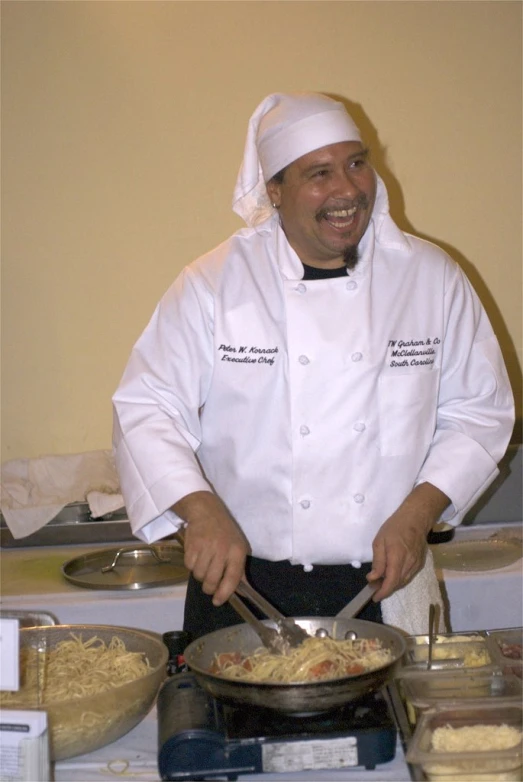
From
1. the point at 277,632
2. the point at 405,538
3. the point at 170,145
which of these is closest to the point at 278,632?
the point at 277,632

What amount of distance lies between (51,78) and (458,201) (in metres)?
1.55

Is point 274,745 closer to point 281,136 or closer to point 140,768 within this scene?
point 140,768

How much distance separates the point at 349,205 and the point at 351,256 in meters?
0.13

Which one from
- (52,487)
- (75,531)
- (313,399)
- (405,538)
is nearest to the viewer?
(405,538)

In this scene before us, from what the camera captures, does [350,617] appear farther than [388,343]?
No

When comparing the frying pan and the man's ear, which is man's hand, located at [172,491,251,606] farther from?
the man's ear

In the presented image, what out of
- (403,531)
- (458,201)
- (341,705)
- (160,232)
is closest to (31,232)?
(160,232)

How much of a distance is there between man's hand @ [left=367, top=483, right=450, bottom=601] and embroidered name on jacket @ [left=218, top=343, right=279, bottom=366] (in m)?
0.43

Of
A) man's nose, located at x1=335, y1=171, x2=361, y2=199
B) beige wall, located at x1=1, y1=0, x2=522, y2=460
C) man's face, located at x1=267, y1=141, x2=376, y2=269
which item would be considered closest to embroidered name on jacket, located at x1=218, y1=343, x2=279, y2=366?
man's face, located at x1=267, y1=141, x2=376, y2=269

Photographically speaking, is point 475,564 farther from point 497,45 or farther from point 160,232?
point 497,45

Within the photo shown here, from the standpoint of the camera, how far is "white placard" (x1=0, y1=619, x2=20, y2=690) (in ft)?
4.13

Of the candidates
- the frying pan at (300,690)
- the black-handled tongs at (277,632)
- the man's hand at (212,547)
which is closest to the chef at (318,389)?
the man's hand at (212,547)

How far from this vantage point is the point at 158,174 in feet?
11.2

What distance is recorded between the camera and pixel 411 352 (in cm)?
208
